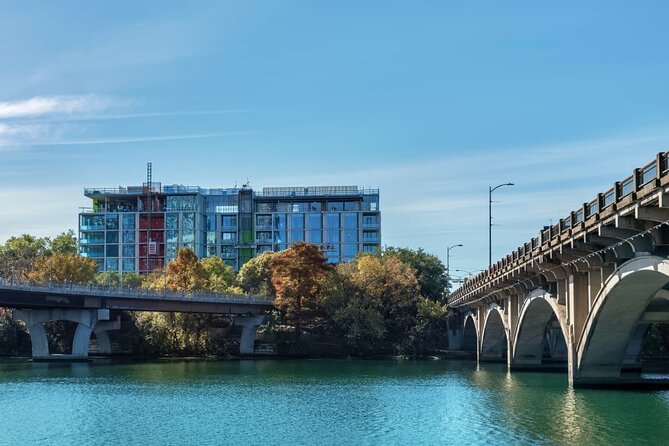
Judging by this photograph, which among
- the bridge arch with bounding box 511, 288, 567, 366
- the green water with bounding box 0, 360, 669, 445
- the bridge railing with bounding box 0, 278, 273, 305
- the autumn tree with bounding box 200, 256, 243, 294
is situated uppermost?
the autumn tree with bounding box 200, 256, 243, 294

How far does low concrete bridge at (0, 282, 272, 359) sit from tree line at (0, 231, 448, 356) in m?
3.30

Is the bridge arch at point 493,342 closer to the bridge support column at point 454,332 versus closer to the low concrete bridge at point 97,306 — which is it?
the bridge support column at point 454,332

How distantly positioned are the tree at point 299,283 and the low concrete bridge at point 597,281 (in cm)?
3968

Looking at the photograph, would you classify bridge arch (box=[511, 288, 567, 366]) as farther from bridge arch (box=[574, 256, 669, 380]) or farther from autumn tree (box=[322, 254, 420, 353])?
autumn tree (box=[322, 254, 420, 353])

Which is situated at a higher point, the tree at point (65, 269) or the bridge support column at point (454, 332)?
the tree at point (65, 269)

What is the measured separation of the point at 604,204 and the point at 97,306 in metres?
77.8

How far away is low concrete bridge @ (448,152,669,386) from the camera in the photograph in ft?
128

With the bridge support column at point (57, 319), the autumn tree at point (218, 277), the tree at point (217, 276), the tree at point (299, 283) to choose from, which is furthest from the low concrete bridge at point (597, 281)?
the tree at point (217, 276)

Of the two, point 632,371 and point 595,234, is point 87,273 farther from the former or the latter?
point 595,234

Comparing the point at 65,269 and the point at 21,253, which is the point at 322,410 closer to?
the point at 65,269

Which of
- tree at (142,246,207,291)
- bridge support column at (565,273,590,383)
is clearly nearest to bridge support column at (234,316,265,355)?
tree at (142,246,207,291)

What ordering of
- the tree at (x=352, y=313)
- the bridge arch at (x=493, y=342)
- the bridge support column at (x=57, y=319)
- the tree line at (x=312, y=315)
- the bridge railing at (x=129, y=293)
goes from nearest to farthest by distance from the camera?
1. the bridge railing at (x=129, y=293)
2. the bridge arch at (x=493, y=342)
3. the bridge support column at (x=57, y=319)
4. the tree at (x=352, y=313)
5. the tree line at (x=312, y=315)

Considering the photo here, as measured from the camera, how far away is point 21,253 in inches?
5694

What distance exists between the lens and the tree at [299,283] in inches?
4724
